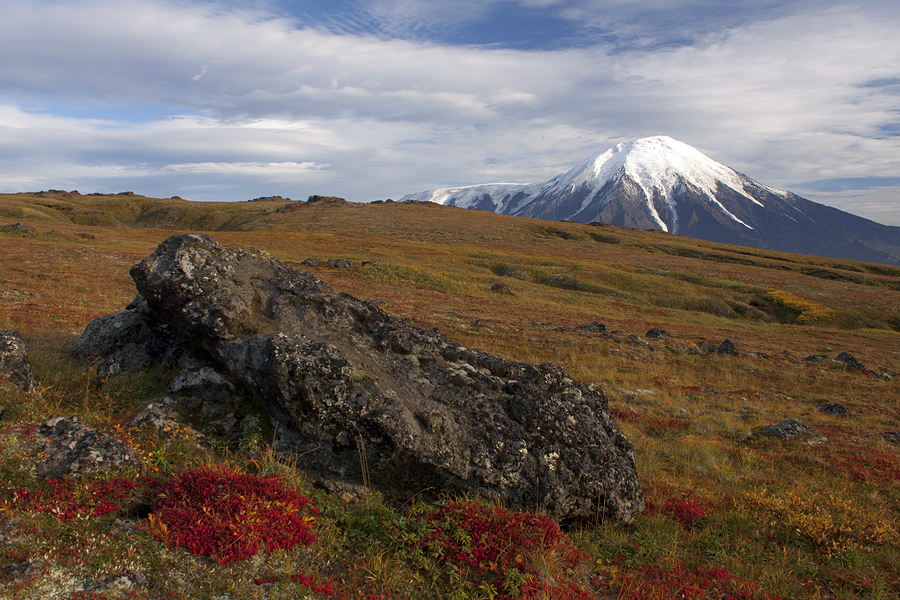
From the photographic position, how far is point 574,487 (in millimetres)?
6551

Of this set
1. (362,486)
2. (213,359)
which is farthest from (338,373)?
(213,359)

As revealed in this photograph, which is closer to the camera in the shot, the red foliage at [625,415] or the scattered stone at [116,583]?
the scattered stone at [116,583]

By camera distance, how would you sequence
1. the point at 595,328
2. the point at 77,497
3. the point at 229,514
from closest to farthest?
the point at 77,497
the point at 229,514
the point at 595,328

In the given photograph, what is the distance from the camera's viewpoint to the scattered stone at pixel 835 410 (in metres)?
15.7

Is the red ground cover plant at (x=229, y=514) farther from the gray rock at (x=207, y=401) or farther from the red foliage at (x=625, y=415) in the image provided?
the red foliage at (x=625, y=415)

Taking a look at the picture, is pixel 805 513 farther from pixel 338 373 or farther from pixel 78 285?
pixel 78 285

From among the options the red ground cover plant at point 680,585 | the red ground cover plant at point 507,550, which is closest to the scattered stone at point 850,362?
the red ground cover plant at point 680,585

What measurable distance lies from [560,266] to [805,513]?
52687 mm

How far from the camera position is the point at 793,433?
39.1ft

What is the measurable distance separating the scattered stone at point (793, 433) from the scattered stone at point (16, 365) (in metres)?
15.5

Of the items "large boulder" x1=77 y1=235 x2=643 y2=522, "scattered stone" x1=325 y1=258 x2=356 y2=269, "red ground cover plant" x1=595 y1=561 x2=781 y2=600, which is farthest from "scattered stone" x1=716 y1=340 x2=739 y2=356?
"scattered stone" x1=325 y1=258 x2=356 y2=269

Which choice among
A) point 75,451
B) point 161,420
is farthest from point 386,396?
point 75,451

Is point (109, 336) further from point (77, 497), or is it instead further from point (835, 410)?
Answer: point (835, 410)

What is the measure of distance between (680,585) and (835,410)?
50.5 ft
